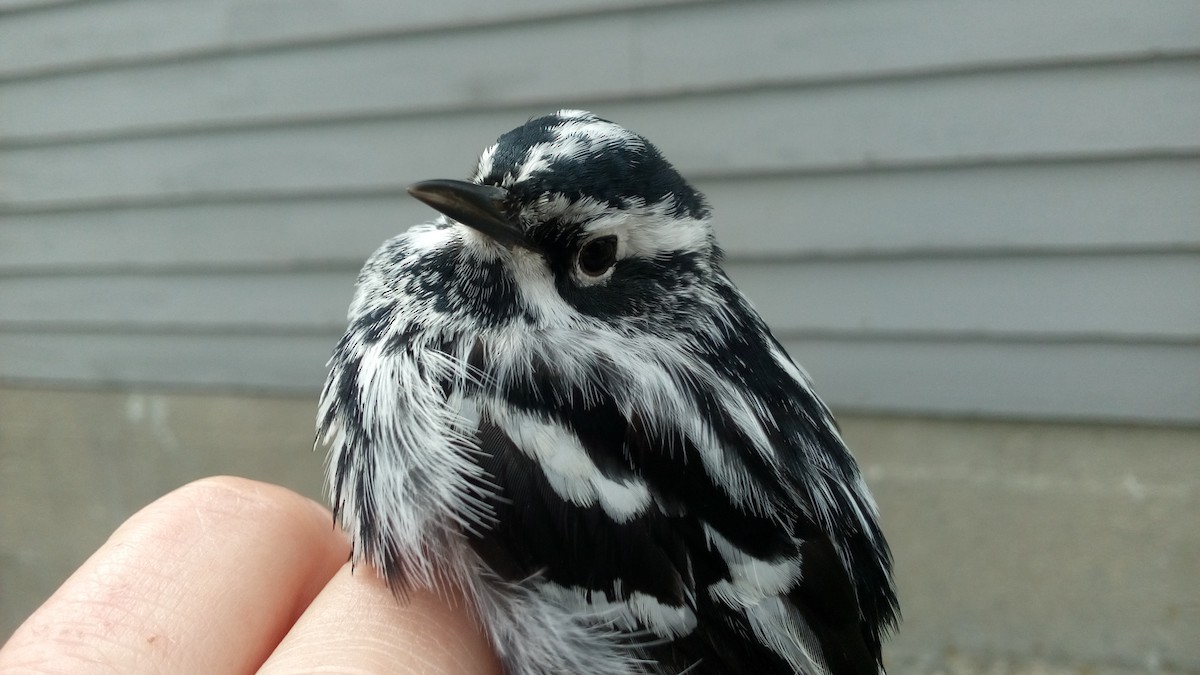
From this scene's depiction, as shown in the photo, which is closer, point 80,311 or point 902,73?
point 902,73

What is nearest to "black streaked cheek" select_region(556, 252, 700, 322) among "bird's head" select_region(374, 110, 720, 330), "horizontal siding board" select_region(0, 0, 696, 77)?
"bird's head" select_region(374, 110, 720, 330)

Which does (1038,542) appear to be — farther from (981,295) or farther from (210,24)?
(210,24)

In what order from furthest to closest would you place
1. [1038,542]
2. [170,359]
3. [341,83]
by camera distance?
[170,359], [341,83], [1038,542]

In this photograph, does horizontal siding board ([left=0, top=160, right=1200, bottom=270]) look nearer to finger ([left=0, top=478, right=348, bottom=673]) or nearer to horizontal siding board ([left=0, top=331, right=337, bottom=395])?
horizontal siding board ([left=0, top=331, right=337, bottom=395])

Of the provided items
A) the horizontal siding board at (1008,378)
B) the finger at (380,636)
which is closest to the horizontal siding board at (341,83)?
the horizontal siding board at (1008,378)

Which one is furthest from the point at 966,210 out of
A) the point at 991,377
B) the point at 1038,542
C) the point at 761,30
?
the point at 1038,542

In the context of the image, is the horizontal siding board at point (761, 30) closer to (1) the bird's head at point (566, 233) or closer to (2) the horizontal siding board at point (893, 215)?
(2) the horizontal siding board at point (893, 215)

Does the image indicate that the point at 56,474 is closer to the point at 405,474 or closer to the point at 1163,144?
the point at 405,474

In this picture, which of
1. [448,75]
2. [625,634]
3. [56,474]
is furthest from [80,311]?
[625,634]
